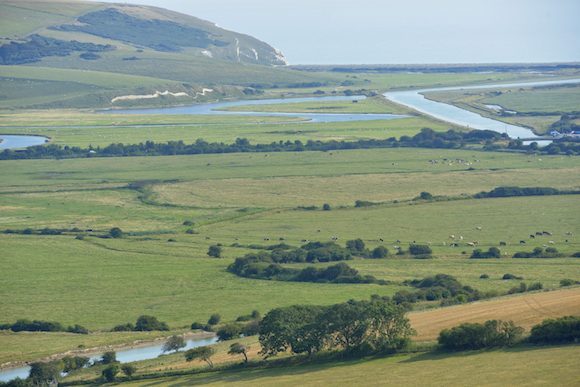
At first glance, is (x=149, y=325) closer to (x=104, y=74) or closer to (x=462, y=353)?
(x=462, y=353)

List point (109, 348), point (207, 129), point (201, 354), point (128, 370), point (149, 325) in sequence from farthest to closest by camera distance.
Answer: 1. point (207, 129)
2. point (149, 325)
3. point (109, 348)
4. point (201, 354)
5. point (128, 370)

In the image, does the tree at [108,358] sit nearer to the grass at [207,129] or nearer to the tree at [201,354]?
the tree at [201,354]

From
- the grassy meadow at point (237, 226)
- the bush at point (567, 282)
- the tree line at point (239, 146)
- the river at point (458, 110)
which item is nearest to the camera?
the bush at point (567, 282)

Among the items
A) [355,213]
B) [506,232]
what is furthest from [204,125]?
[506,232]

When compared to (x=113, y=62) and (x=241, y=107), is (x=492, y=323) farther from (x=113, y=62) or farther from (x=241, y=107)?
(x=113, y=62)

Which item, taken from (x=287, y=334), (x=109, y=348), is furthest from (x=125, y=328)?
(x=287, y=334)

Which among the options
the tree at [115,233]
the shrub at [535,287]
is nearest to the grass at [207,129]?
the tree at [115,233]
